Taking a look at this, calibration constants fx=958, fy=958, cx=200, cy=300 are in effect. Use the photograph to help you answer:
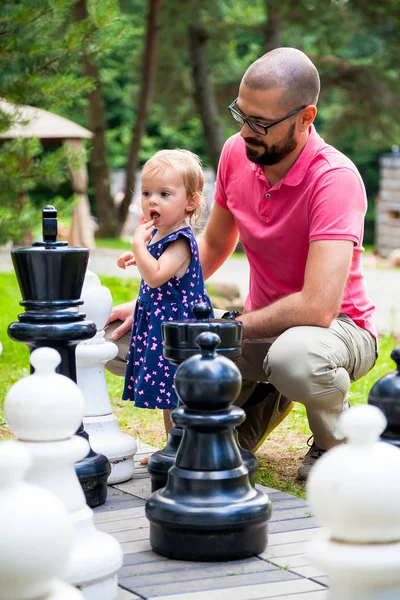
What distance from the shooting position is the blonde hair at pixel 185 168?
3289 millimetres

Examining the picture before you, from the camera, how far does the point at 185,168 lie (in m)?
3.30

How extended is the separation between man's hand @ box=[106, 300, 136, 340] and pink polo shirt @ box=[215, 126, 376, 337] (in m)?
0.47

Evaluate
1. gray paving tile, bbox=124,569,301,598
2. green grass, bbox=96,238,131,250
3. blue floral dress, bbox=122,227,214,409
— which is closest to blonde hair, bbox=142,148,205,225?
blue floral dress, bbox=122,227,214,409

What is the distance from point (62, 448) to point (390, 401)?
0.65 metres

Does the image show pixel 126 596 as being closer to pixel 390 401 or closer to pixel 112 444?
pixel 390 401

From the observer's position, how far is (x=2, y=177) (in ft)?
17.9

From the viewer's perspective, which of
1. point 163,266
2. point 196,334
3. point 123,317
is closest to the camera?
point 196,334

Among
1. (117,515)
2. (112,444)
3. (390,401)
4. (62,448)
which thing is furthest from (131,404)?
(390,401)

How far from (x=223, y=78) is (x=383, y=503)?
16289mm

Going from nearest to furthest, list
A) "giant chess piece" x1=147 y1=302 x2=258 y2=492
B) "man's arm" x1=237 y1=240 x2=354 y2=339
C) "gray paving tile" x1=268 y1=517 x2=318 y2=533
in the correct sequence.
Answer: "giant chess piece" x1=147 y1=302 x2=258 y2=492 < "gray paving tile" x1=268 y1=517 x2=318 y2=533 < "man's arm" x1=237 y1=240 x2=354 y2=339

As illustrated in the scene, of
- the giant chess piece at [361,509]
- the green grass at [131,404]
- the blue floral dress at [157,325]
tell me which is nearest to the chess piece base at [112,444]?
the blue floral dress at [157,325]

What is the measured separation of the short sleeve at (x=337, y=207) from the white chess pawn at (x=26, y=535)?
77.4 inches

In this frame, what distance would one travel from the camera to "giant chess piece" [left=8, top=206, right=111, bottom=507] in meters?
2.49

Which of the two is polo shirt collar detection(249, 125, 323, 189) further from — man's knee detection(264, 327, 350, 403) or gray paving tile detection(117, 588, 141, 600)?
gray paving tile detection(117, 588, 141, 600)
